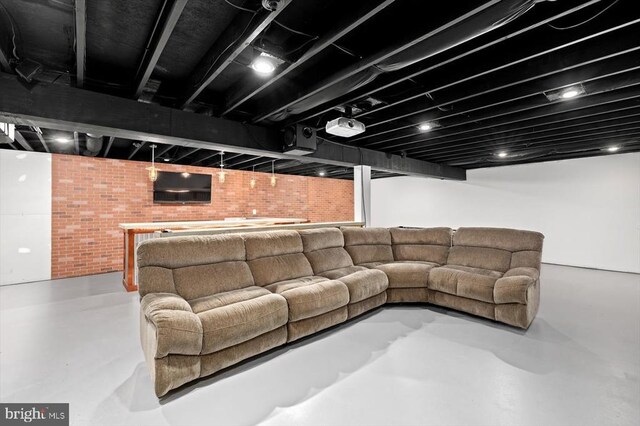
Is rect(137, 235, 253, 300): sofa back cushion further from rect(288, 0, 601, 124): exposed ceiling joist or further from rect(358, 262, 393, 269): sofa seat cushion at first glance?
rect(288, 0, 601, 124): exposed ceiling joist

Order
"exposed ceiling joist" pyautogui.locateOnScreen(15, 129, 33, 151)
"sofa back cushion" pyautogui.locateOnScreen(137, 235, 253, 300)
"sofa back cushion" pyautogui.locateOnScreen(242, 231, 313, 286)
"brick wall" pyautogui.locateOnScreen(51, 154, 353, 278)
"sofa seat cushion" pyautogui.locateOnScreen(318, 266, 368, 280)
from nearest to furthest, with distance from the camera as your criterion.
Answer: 1. "sofa back cushion" pyautogui.locateOnScreen(137, 235, 253, 300)
2. "sofa back cushion" pyautogui.locateOnScreen(242, 231, 313, 286)
3. "sofa seat cushion" pyautogui.locateOnScreen(318, 266, 368, 280)
4. "exposed ceiling joist" pyautogui.locateOnScreen(15, 129, 33, 151)
5. "brick wall" pyautogui.locateOnScreen(51, 154, 353, 278)

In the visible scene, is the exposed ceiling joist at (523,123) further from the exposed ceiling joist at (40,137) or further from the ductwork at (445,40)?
the exposed ceiling joist at (40,137)

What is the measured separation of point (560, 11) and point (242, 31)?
78.3 inches

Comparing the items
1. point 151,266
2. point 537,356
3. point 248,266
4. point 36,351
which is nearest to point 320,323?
point 248,266

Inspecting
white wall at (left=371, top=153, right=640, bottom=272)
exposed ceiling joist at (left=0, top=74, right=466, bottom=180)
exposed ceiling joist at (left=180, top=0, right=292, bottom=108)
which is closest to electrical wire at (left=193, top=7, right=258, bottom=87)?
exposed ceiling joist at (left=180, top=0, right=292, bottom=108)

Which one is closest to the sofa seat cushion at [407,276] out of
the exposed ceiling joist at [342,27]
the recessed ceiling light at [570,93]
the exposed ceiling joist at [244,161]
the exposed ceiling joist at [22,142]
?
the recessed ceiling light at [570,93]

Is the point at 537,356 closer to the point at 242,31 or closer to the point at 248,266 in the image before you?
the point at 248,266

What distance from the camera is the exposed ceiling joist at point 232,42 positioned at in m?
1.75

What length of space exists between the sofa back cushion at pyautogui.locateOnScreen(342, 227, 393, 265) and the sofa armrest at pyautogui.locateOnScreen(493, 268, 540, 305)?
1.48 m

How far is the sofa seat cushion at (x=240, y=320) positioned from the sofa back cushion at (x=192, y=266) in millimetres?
339

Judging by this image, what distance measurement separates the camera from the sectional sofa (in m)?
2.01

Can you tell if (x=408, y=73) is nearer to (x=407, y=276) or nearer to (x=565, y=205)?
A: (x=407, y=276)

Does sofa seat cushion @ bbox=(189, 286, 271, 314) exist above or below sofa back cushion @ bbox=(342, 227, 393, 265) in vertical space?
below

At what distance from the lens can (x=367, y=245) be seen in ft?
13.7
